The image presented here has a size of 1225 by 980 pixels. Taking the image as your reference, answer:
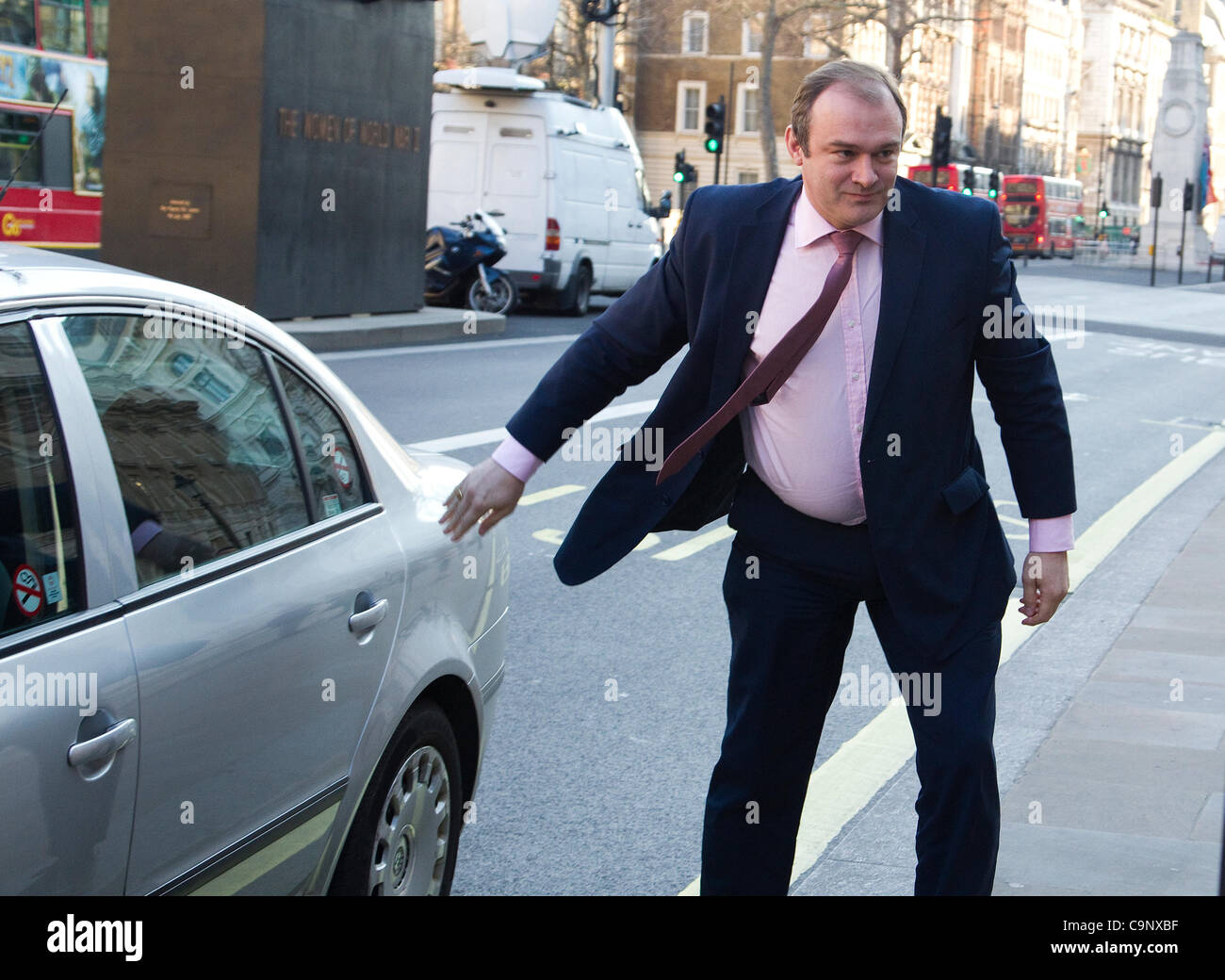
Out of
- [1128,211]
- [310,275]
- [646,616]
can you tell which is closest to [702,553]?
[646,616]

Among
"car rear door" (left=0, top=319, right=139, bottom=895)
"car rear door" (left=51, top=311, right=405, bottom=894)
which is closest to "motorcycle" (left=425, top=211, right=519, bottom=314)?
"car rear door" (left=51, top=311, right=405, bottom=894)

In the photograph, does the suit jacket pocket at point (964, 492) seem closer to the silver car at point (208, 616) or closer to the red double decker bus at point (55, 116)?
the silver car at point (208, 616)

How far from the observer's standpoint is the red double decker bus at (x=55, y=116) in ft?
72.1

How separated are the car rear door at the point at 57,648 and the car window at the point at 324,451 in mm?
744

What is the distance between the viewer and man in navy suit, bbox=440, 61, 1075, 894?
3186 millimetres

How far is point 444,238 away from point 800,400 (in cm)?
1981

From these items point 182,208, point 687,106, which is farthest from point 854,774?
point 687,106

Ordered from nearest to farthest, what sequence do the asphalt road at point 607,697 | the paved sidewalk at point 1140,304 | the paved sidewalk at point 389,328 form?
the asphalt road at point 607,697 < the paved sidewalk at point 389,328 < the paved sidewalk at point 1140,304

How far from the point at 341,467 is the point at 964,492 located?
1251 millimetres

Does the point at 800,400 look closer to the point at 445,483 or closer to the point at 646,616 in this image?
the point at 445,483

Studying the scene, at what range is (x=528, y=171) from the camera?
75.9 feet

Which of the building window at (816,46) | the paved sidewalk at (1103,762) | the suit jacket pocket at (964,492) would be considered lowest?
the paved sidewalk at (1103,762)

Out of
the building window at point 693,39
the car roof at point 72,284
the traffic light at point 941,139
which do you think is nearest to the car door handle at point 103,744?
the car roof at point 72,284
